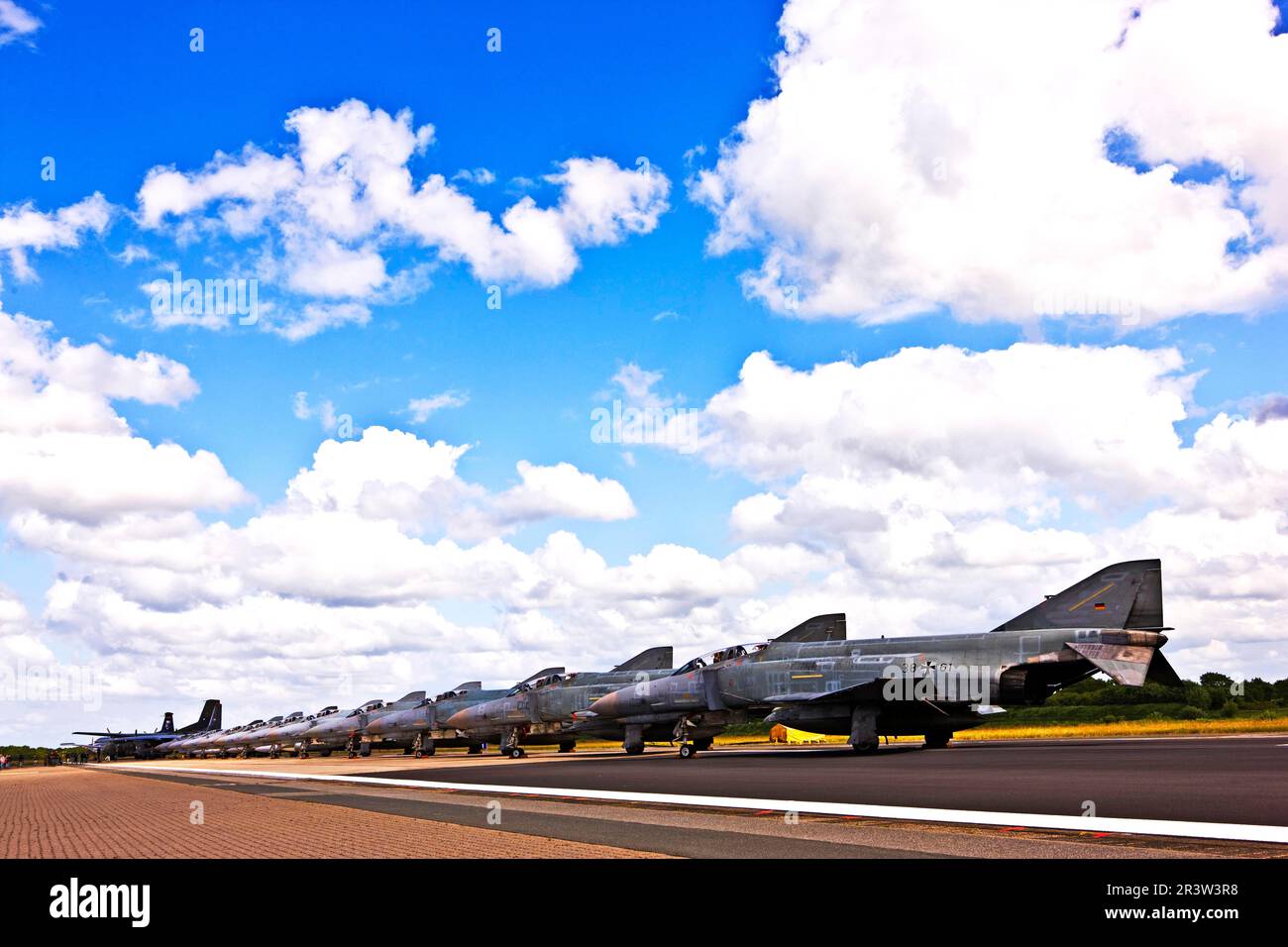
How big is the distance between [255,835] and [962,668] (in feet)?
78.9

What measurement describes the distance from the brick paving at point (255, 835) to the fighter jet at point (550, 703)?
25.4m

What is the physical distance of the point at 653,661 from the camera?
49688mm

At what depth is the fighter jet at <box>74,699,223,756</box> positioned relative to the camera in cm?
12379

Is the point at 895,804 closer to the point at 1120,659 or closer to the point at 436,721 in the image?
the point at 1120,659

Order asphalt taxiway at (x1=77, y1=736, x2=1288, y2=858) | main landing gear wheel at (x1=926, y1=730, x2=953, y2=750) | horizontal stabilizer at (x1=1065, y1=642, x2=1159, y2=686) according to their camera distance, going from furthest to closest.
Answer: main landing gear wheel at (x1=926, y1=730, x2=953, y2=750) → horizontal stabilizer at (x1=1065, y1=642, x2=1159, y2=686) → asphalt taxiway at (x1=77, y1=736, x2=1288, y2=858)

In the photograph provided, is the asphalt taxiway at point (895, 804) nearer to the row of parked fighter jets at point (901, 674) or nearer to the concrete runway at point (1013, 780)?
the concrete runway at point (1013, 780)

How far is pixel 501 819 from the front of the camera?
15.2 metres

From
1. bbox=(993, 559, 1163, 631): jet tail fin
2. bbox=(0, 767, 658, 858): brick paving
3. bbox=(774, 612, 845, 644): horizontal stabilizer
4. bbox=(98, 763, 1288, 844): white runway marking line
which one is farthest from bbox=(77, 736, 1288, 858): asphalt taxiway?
bbox=(774, 612, 845, 644): horizontal stabilizer

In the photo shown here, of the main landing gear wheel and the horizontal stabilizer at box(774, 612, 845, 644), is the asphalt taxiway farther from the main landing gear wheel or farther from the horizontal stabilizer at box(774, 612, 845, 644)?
the horizontal stabilizer at box(774, 612, 845, 644)

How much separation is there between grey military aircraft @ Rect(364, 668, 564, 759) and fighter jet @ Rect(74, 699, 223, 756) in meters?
75.7
